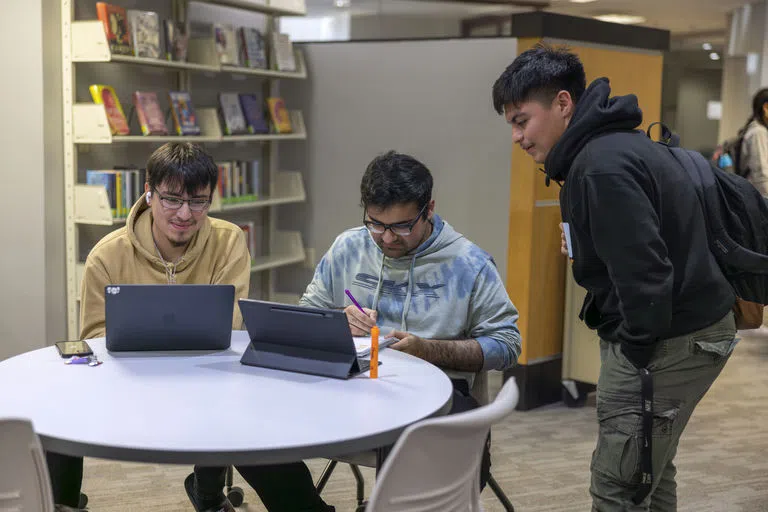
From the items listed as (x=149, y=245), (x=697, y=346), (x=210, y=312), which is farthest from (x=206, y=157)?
(x=697, y=346)

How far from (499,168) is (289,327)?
2767 mm

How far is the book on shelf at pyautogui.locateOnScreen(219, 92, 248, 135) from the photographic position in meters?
5.39

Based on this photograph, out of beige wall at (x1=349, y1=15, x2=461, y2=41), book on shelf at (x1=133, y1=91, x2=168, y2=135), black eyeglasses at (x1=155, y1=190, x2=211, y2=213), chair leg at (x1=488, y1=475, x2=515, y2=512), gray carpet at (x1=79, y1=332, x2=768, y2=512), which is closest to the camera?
black eyeglasses at (x1=155, y1=190, x2=211, y2=213)

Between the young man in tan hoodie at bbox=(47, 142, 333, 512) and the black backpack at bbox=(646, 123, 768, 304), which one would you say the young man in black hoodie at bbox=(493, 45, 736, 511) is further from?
the young man in tan hoodie at bbox=(47, 142, 333, 512)

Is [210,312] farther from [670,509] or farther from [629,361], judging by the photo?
[670,509]

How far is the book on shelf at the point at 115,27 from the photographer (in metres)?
4.34

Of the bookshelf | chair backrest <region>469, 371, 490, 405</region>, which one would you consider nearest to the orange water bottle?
chair backrest <region>469, 371, 490, 405</region>

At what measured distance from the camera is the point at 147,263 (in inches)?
108

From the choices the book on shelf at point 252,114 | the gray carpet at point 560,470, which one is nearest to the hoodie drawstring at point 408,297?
the gray carpet at point 560,470

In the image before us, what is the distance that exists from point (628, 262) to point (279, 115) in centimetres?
409

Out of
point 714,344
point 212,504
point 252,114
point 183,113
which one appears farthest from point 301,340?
point 252,114

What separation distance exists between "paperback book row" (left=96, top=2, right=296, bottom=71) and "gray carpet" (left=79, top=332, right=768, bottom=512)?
209cm

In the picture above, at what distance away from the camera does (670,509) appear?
242 cm

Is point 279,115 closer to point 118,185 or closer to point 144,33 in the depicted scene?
point 144,33
